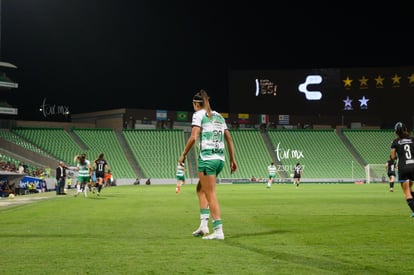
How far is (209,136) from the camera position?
928cm

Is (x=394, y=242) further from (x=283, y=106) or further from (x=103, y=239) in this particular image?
(x=283, y=106)

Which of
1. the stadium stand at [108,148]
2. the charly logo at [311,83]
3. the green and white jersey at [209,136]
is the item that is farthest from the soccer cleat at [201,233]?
the charly logo at [311,83]

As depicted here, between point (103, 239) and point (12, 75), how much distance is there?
194ft

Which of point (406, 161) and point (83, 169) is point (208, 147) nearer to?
point (406, 161)

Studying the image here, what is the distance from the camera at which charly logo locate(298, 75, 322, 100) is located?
7156cm

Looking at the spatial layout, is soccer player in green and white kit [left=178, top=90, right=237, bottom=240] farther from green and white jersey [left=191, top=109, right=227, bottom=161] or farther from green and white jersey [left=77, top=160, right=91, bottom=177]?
green and white jersey [left=77, top=160, right=91, bottom=177]

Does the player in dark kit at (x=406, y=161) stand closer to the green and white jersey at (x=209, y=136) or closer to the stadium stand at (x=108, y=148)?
the green and white jersey at (x=209, y=136)

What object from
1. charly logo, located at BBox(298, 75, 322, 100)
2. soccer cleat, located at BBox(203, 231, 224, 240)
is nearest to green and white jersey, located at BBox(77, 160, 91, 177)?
soccer cleat, located at BBox(203, 231, 224, 240)

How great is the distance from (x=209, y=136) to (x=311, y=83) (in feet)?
211

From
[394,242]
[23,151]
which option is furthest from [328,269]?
[23,151]

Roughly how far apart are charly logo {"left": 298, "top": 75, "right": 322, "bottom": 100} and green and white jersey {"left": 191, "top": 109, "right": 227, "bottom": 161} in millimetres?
63738

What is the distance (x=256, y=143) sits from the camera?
76.7 meters

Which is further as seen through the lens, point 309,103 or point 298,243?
point 309,103

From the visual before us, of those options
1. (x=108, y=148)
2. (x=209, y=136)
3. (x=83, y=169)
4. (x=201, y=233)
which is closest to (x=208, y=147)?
(x=209, y=136)
